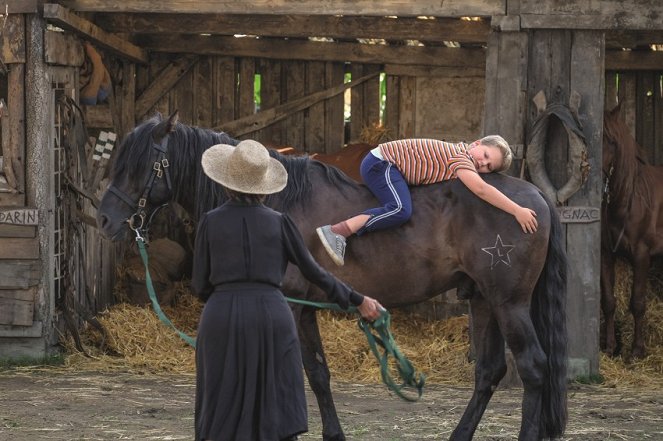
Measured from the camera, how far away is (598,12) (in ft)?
29.0

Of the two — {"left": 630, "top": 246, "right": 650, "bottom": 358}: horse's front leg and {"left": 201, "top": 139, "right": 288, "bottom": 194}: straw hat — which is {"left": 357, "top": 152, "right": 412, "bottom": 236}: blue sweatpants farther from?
{"left": 630, "top": 246, "right": 650, "bottom": 358}: horse's front leg

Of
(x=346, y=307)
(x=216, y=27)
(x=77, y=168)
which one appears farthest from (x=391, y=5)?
(x=346, y=307)

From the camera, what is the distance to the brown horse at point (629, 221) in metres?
10.1

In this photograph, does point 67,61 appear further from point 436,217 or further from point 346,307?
point 346,307

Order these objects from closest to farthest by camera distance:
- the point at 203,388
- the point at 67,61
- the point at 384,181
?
the point at 203,388 → the point at 384,181 → the point at 67,61

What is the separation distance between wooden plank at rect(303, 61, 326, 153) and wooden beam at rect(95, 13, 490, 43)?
37.2 inches

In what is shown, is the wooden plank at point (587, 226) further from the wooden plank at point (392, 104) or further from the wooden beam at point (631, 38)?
the wooden plank at point (392, 104)

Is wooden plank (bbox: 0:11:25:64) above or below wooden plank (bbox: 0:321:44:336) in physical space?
above

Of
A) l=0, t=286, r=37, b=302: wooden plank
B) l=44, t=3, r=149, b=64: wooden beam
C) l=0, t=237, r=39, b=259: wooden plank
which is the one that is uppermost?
l=44, t=3, r=149, b=64: wooden beam

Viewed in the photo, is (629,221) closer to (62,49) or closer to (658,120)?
(658,120)

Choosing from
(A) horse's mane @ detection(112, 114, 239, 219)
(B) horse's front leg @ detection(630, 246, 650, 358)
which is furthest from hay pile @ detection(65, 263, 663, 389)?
(A) horse's mane @ detection(112, 114, 239, 219)

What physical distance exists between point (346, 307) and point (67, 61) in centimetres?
551

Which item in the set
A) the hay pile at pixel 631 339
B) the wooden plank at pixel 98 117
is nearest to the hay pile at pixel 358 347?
the hay pile at pixel 631 339

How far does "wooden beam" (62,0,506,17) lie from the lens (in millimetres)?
8867
